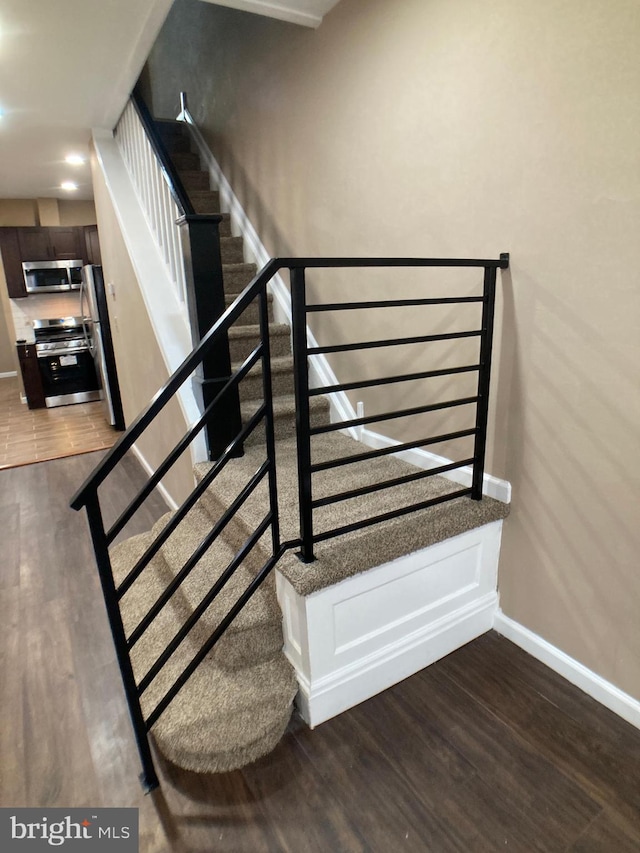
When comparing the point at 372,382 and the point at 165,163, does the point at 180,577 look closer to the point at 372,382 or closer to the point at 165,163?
the point at 372,382

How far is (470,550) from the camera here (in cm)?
181

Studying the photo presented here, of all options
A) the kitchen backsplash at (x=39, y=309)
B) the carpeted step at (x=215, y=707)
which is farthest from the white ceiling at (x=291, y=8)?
the kitchen backsplash at (x=39, y=309)

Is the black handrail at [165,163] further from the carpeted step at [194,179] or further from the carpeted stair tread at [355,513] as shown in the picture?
the carpeted stair tread at [355,513]

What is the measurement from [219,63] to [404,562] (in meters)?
3.50

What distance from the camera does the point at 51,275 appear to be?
618 centimetres

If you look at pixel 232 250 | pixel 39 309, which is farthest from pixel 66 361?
pixel 232 250

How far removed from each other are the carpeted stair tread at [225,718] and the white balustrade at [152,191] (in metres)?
2.00

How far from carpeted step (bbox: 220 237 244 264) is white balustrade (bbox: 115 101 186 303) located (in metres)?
0.47

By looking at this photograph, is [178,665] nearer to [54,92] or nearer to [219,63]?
[54,92]

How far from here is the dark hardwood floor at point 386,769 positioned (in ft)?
4.11

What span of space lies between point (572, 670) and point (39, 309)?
23.8ft

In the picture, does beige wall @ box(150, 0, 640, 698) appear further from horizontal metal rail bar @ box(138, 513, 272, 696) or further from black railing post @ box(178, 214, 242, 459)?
horizontal metal rail bar @ box(138, 513, 272, 696)

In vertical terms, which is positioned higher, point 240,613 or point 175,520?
point 175,520

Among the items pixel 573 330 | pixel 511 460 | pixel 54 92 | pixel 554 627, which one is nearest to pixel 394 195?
pixel 573 330
